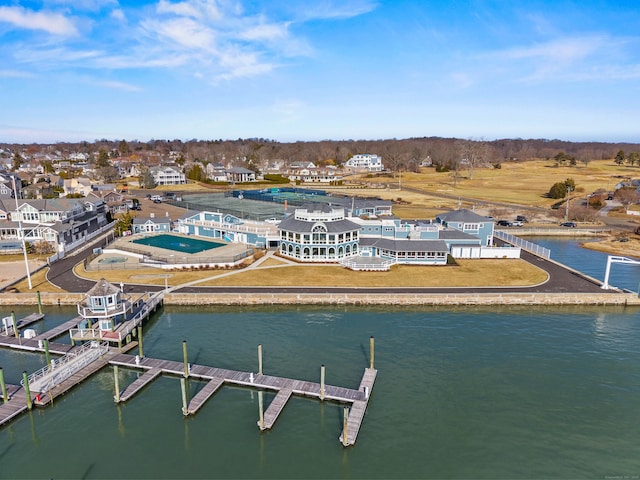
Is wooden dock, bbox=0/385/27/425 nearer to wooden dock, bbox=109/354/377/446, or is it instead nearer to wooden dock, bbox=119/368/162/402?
wooden dock, bbox=109/354/377/446

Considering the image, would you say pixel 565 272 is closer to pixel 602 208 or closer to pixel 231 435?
pixel 231 435

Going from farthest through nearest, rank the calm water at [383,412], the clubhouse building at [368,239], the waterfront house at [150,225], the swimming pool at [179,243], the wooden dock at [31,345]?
the waterfront house at [150,225], the swimming pool at [179,243], the clubhouse building at [368,239], the wooden dock at [31,345], the calm water at [383,412]

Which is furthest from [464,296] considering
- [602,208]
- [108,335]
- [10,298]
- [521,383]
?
[602,208]

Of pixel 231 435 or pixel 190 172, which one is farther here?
pixel 190 172

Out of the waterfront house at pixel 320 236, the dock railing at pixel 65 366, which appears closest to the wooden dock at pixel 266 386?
the dock railing at pixel 65 366

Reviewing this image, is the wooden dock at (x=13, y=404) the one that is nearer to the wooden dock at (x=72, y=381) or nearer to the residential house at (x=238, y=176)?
the wooden dock at (x=72, y=381)

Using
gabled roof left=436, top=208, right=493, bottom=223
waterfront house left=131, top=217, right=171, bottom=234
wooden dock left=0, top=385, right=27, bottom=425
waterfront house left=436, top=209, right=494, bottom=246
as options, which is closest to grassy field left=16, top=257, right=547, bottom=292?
waterfront house left=436, top=209, right=494, bottom=246

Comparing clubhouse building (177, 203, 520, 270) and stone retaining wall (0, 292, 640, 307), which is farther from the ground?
clubhouse building (177, 203, 520, 270)
